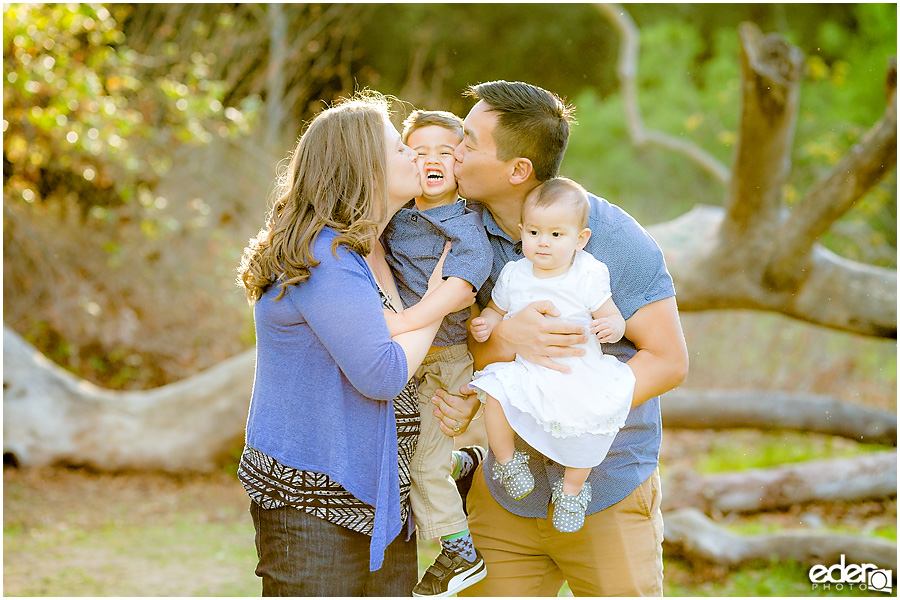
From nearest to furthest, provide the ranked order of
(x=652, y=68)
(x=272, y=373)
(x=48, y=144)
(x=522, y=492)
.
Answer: (x=272, y=373) → (x=522, y=492) → (x=48, y=144) → (x=652, y=68)

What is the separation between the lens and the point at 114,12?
25.0 ft

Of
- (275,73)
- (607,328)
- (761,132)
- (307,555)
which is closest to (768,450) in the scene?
(761,132)

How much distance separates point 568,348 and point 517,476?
365 mm

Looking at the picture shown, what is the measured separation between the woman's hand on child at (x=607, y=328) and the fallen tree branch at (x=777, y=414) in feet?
12.4

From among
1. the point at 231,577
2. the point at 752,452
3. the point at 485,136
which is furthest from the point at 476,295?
the point at 752,452

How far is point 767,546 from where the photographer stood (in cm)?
454

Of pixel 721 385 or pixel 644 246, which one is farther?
pixel 721 385

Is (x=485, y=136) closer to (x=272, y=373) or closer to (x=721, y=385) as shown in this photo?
(x=272, y=373)

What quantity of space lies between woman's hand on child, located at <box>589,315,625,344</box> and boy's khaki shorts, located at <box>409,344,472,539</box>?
15.6 inches

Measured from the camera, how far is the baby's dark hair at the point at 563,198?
2.14 meters

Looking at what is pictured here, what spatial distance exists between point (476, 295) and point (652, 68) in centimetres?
1163

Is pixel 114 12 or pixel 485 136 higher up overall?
pixel 114 12

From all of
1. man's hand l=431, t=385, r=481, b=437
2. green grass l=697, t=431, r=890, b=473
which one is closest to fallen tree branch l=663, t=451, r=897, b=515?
green grass l=697, t=431, r=890, b=473

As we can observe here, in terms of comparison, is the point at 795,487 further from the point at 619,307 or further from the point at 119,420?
the point at 119,420
